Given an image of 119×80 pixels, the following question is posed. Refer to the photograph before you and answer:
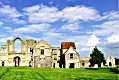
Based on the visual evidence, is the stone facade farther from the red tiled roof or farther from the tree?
the tree

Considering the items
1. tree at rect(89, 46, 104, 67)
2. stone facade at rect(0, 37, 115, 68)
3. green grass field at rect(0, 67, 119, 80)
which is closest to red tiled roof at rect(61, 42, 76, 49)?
stone facade at rect(0, 37, 115, 68)

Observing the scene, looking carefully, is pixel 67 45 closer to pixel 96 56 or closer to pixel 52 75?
pixel 96 56

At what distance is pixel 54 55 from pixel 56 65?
4.57m

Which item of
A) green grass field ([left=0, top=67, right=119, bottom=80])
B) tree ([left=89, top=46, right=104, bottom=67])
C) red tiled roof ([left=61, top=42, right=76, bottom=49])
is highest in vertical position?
red tiled roof ([left=61, top=42, right=76, bottom=49])

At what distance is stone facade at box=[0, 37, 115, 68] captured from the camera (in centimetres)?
8094

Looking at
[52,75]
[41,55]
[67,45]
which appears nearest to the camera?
[52,75]

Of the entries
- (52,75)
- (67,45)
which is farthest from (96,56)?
(52,75)

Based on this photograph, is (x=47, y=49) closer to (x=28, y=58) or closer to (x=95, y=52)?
(x=28, y=58)

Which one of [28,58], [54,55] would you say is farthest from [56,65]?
[28,58]

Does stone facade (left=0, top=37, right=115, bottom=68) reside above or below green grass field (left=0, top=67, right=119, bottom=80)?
above

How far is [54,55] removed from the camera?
87.6m

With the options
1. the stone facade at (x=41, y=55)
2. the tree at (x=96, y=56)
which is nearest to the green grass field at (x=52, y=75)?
the tree at (x=96, y=56)

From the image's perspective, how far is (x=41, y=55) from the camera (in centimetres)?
8119

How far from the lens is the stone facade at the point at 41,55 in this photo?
3187 inches
